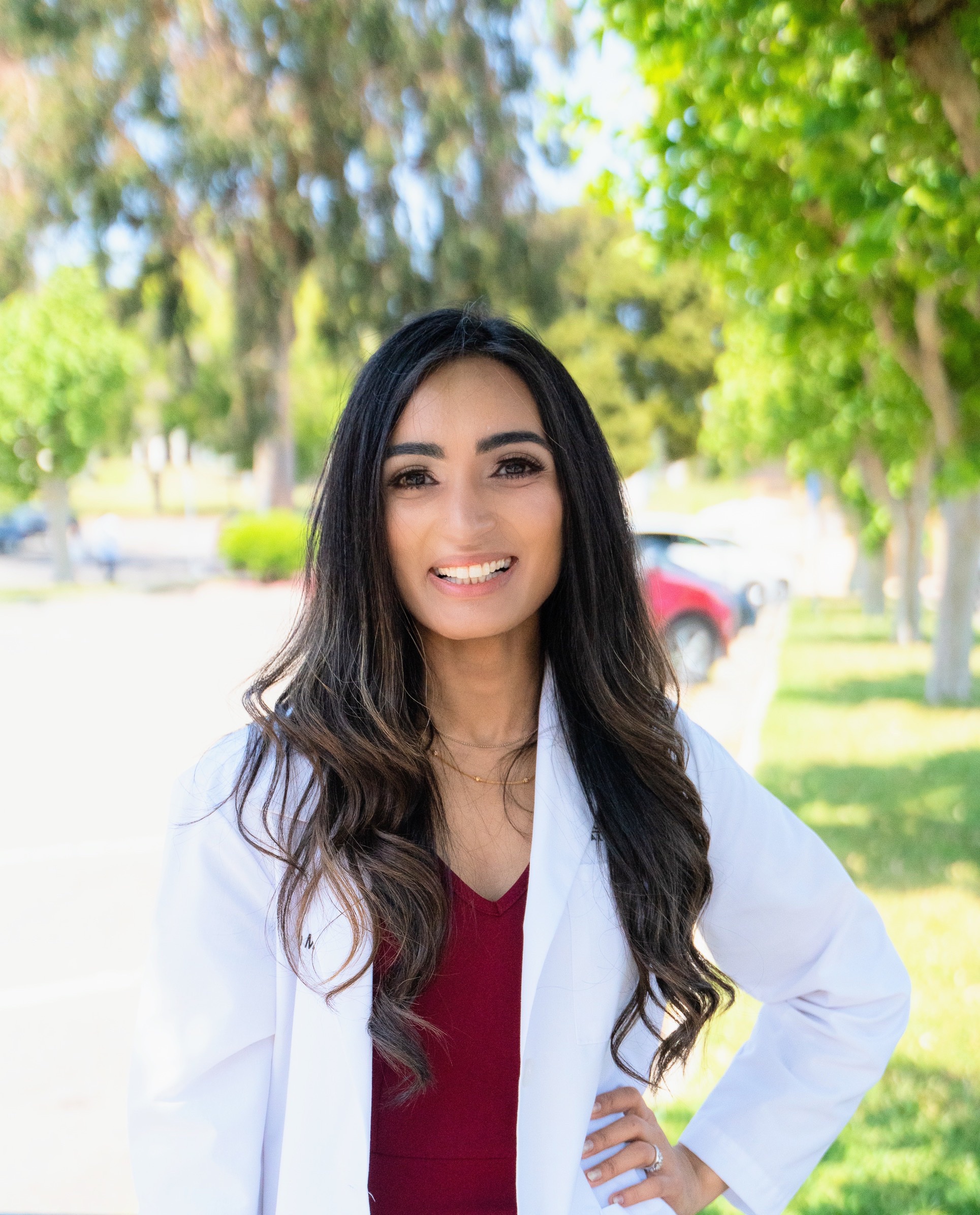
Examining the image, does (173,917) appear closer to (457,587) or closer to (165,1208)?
(165,1208)

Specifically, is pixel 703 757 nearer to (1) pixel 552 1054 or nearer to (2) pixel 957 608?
(1) pixel 552 1054

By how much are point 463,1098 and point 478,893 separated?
0.29 m

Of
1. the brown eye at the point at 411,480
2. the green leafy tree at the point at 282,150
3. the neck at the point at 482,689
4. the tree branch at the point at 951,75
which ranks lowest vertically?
the neck at the point at 482,689

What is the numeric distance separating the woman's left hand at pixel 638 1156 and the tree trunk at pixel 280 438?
27932 mm

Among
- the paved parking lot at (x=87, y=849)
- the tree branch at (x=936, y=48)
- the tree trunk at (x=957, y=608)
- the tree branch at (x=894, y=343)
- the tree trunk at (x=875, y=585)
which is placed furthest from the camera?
the tree trunk at (x=875, y=585)

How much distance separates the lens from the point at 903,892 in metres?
6.46

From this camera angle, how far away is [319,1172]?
1.64 meters

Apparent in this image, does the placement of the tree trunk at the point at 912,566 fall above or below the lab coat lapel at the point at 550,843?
below

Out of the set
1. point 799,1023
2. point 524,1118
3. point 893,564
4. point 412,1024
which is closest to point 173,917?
point 412,1024

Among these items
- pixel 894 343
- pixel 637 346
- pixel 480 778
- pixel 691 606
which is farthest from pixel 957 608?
pixel 637 346

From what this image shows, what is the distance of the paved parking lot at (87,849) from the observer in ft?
13.5

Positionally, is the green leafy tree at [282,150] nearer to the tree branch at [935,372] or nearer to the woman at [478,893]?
the tree branch at [935,372]

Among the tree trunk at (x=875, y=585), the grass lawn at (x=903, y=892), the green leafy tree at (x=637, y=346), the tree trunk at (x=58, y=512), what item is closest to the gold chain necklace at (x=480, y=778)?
the grass lawn at (x=903, y=892)

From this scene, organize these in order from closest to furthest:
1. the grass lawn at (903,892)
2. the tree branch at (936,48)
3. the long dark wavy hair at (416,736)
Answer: the long dark wavy hair at (416,736) → the grass lawn at (903,892) → the tree branch at (936,48)
